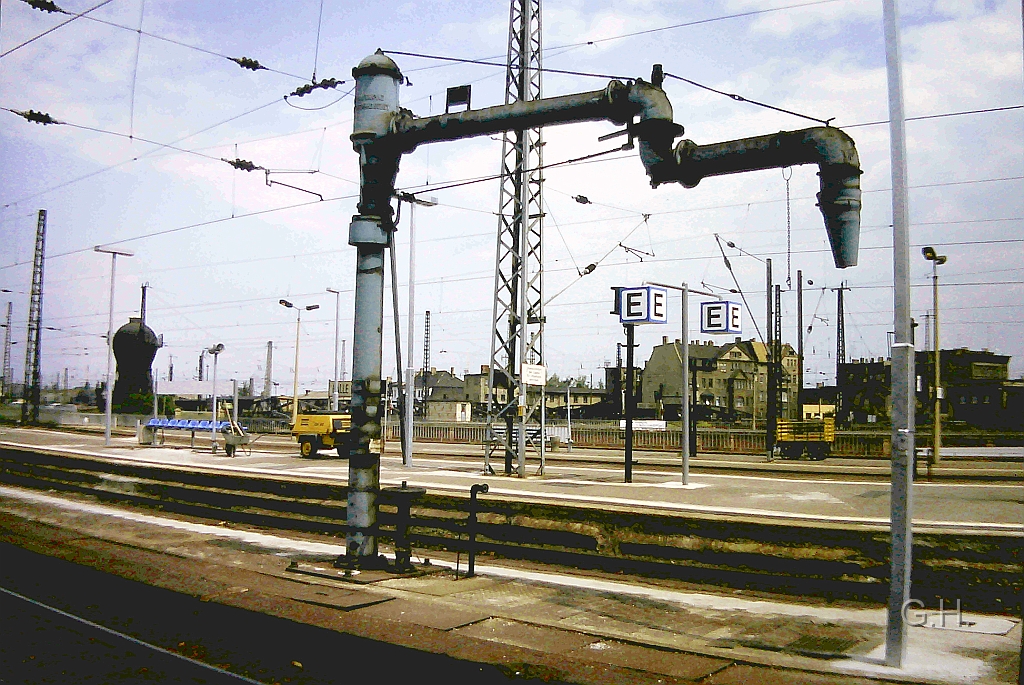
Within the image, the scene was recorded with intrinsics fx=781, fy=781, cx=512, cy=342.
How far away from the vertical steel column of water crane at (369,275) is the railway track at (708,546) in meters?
0.86

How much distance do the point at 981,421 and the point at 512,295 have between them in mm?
50567

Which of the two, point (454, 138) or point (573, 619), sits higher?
point (454, 138)

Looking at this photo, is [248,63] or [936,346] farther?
[936,346]

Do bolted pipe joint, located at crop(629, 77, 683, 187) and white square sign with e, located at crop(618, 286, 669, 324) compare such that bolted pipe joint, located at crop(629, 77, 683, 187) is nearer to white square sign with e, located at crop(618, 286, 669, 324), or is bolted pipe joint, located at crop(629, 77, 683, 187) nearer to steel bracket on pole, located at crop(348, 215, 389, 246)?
steel bracket on pole, located at crop(348, 215, 389, 246)

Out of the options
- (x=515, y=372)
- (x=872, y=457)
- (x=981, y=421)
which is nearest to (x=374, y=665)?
(x=515, y=372)

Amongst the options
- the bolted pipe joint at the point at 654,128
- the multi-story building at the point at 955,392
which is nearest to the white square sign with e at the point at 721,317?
the bolted pipe joint at the point at 654,128

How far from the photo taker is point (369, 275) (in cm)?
1048

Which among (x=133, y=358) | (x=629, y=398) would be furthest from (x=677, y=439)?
(x=133, y=358)

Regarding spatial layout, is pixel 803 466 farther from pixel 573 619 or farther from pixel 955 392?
pixel 955 392

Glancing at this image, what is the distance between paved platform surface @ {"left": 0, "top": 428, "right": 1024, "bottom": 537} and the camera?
14.7 metres

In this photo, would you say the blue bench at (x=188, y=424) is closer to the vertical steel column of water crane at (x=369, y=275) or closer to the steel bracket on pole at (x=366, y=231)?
the vertical steel column of water crane at (x=369, y=275)

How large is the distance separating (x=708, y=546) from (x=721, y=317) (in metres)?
11.9

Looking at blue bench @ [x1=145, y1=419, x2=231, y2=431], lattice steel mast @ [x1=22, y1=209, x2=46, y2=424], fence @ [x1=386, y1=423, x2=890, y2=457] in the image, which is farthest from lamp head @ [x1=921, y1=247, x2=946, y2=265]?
lattice steel mast @ [x1=22, y1=209, x2=46, y2=424]

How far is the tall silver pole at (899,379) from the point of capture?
6.85 m
